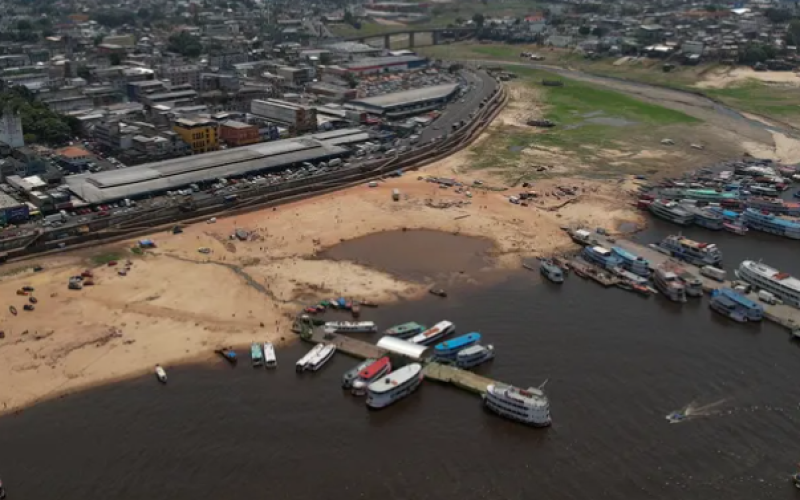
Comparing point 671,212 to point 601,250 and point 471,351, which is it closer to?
point 601,250

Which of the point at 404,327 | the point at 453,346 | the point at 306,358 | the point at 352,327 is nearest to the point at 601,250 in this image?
the point at 453,346

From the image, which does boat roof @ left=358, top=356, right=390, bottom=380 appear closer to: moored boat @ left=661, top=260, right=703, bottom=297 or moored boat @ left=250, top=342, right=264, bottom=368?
moored boat @ left=250, top=342, right=264, bottom=368

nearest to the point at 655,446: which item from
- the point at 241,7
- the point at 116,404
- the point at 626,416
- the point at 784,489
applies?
the point at 626,416

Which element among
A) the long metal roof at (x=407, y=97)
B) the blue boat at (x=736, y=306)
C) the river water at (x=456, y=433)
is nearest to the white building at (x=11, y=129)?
the long metal roof at (x=407, y=97)

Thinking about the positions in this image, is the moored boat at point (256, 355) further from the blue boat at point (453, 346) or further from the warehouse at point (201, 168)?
the warehouse at point (201, 168)

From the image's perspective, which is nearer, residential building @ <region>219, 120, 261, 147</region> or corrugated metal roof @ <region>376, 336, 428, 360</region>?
corrugated metal roof @ <region>376, 336, 428, 360</region>

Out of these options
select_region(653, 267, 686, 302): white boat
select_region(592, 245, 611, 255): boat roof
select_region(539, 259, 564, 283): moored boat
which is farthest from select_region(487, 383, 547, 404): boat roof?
select_region(592, 245, 611, 255): boat roof
